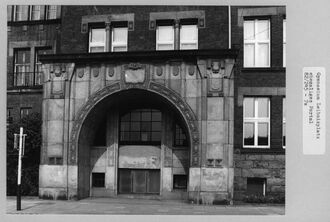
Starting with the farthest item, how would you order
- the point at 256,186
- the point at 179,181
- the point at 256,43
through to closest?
1. the point at 179,181
2. the point at 256,186
3. the point at 256,43

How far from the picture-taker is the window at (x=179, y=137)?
17.5 m

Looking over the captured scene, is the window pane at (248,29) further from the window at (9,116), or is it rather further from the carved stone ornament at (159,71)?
the window at (9,116)

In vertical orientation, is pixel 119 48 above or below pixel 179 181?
above

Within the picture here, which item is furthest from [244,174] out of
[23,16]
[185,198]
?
[23,16]

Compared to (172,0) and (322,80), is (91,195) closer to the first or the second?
(172,0)

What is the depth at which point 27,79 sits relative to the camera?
57.2 feet

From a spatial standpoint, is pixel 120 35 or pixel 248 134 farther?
pixel 120 35

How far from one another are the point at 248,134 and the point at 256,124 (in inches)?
20.8

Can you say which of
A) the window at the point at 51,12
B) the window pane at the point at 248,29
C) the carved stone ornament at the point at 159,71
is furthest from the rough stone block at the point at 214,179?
the window at the point at 51,12

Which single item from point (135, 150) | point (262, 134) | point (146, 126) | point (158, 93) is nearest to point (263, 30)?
point (262, 134)

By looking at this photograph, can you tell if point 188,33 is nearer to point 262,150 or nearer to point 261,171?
point 262,150

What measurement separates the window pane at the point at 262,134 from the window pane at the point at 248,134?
285 mm

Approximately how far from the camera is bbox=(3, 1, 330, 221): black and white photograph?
15344 millimetres

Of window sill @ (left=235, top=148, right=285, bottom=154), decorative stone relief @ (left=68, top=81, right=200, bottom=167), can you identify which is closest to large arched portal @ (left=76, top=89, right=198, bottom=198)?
decorative stone relief @ (left=68, top=81, right=200, bottom=167)
